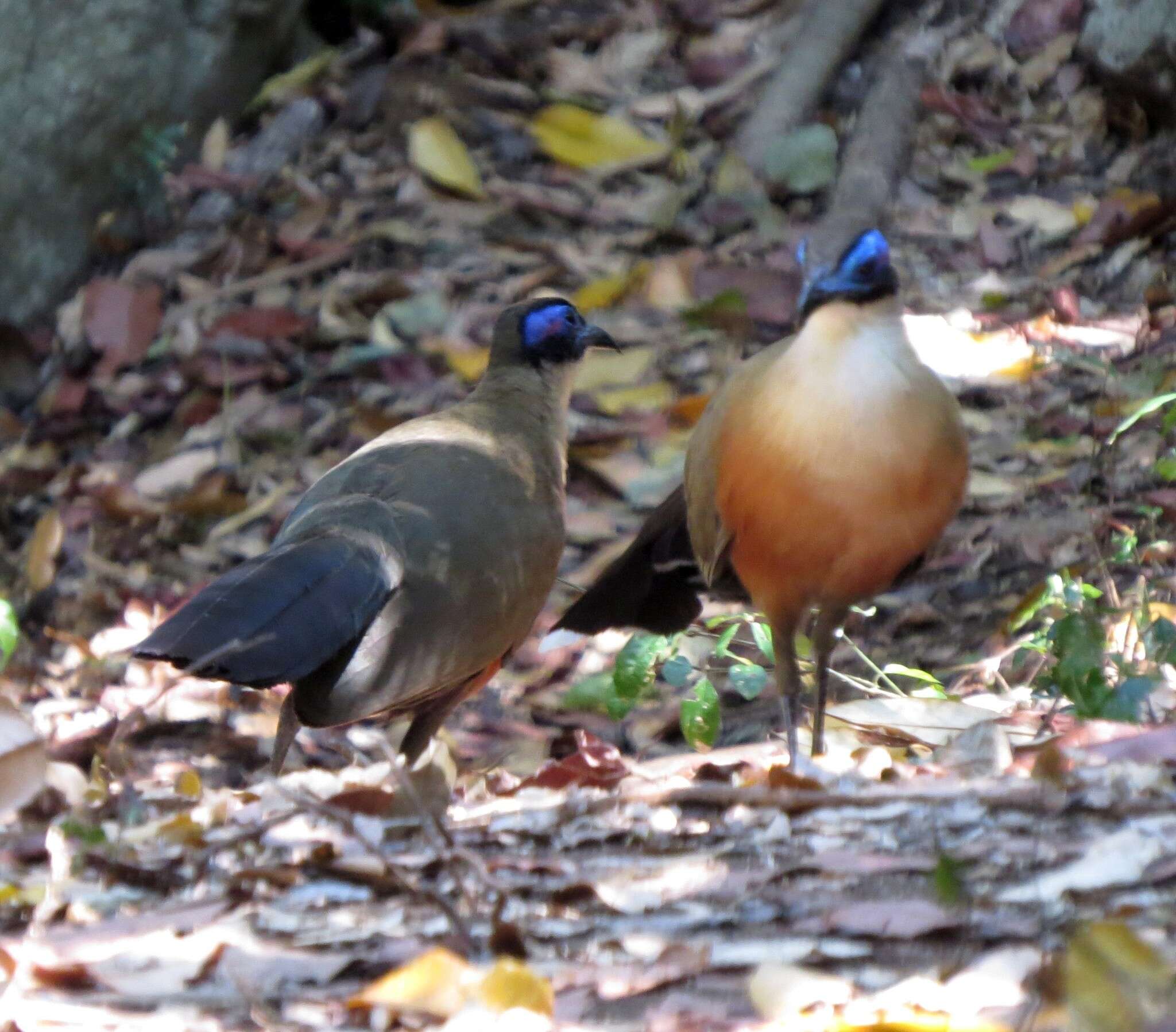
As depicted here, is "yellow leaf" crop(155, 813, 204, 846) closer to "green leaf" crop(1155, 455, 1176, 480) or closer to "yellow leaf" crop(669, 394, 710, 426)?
"green leaf" crop(1155, 455, 1176, 480)

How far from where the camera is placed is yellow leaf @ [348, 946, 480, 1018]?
2.29 metres

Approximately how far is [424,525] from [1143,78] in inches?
189

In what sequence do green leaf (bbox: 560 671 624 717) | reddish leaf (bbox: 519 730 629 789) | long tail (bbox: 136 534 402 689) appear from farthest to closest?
green leaf (bbox: 560 671 624 717)
reddish leaf (bbox: 519 730 629 789)
long tail (bbox: 136 534 402 689)

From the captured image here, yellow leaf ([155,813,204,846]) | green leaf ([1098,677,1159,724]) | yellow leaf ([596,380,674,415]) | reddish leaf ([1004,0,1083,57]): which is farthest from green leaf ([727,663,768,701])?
reddish leaf ([1004,0,1083,57])

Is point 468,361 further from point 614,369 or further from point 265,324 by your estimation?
point 265,324

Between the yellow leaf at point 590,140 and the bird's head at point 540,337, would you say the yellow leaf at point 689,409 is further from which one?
the yellow leaf at point 590,140

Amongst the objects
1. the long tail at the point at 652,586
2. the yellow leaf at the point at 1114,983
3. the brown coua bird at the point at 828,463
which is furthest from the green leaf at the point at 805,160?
the yellow leaf at the point at 1114,983

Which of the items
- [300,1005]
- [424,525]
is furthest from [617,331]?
[300,1005]

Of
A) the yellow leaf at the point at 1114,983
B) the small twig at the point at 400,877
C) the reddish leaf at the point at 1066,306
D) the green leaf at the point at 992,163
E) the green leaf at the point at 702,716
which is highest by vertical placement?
the yellow leaf at the point at 1114,983

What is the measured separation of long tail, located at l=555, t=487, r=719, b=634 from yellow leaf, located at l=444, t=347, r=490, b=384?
2229 mm

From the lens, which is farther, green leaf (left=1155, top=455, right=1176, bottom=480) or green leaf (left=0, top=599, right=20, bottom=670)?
green leaf (left=1155, top=455, right=1176, bottom=480)

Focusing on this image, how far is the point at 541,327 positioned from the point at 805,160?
2612mm

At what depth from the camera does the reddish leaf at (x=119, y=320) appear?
7.80 m

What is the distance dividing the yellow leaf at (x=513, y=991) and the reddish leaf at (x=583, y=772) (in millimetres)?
1627
